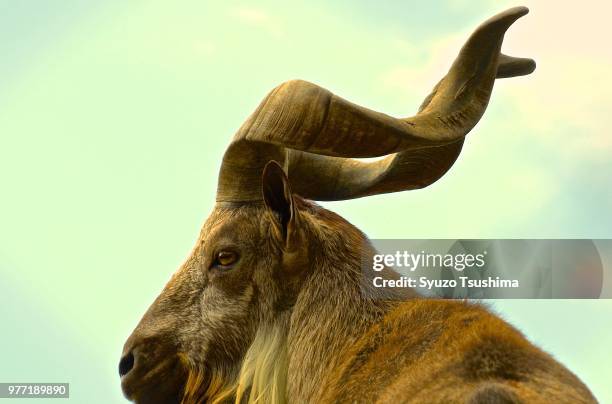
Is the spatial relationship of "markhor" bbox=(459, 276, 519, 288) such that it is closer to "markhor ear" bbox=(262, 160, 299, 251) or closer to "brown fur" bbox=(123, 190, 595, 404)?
"brown fur" bbox=(123, 190, 595, 404)

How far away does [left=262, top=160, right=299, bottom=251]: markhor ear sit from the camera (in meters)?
6.21

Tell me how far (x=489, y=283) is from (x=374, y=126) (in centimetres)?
200

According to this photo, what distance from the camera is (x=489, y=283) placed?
7344mm

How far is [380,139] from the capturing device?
239 inches

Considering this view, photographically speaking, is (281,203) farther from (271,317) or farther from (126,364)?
(126,364)

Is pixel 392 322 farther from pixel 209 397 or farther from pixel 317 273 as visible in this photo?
pixel 209 397

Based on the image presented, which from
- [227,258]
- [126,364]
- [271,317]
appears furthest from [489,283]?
[126,364]

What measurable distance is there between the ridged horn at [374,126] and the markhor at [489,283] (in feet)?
2.92

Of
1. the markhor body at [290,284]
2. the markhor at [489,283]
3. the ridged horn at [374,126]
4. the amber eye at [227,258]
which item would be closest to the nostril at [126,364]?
the markhor body at [290,284]

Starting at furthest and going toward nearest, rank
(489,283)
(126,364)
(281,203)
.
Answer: (489,283), (126,364), (281,203)

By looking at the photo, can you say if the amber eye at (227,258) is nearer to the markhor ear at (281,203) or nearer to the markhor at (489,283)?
the markhor ear at (281,203)

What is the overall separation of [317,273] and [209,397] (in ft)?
3.72

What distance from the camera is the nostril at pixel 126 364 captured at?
6.45 m

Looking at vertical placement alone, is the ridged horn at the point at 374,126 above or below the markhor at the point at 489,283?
above
